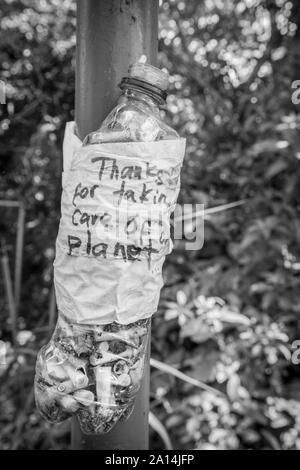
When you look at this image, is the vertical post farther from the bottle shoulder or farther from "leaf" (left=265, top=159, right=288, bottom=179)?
"leaf" (left=265, top=159, right=288, bottom=179)

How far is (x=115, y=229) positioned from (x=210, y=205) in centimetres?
113

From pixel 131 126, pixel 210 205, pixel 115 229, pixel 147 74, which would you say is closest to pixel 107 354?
pixel 115 229

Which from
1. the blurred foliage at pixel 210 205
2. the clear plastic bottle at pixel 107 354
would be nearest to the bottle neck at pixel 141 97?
the clear plastic bottle at pixel 107 354

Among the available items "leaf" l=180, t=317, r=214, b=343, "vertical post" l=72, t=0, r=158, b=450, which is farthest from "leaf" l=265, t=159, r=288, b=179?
"vertical post" l=72, t=0, r=158, b=450

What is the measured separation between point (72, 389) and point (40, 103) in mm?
1585

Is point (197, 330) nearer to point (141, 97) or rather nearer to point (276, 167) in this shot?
point (276, 167)

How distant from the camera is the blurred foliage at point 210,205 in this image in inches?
74.1

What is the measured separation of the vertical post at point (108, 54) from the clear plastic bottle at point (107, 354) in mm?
44

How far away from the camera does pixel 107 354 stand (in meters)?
0.97

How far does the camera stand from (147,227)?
3.17 ft

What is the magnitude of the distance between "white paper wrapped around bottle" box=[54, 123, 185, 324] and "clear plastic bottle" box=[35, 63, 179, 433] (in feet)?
0.12

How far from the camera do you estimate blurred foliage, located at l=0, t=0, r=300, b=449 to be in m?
1.88

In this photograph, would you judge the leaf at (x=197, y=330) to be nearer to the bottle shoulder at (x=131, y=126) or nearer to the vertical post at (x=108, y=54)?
the vertical post at (x=108, y=54)

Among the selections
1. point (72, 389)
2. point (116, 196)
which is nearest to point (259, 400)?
point (72, 389)
